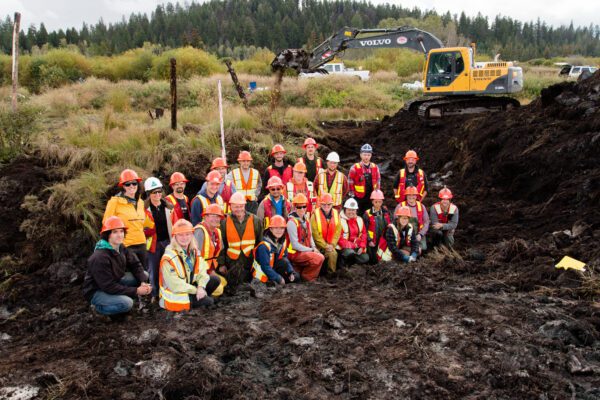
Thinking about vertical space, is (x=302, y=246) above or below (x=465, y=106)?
below

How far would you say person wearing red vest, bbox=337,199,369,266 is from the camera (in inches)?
301

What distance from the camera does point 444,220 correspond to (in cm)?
825

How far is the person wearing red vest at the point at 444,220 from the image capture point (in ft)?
26.7

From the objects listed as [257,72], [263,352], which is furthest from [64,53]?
[263,352]

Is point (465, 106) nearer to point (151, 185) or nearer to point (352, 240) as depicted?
point (352, 240)

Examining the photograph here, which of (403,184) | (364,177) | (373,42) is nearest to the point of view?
(403,184)

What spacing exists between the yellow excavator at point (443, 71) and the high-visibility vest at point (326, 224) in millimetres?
8597

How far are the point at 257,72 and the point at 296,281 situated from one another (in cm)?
2958

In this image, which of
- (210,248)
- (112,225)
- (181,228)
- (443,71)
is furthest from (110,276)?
(443,71)

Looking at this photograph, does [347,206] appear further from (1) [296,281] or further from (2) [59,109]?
(2) [59,109]

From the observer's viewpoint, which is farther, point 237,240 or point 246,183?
point 246,183

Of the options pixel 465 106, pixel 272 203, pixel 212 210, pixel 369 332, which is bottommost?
pixel 369 332

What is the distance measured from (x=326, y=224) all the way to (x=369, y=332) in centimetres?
261

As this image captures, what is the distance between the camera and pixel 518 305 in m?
5.46
